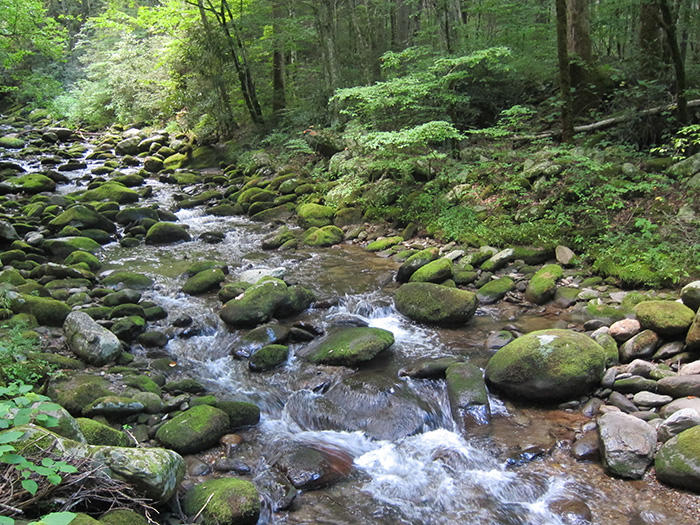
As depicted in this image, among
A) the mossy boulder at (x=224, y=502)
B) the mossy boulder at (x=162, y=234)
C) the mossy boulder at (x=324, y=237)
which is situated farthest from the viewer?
the mossy boulder at (x=162, y=234)

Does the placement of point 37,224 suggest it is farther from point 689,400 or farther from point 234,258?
point 689,400

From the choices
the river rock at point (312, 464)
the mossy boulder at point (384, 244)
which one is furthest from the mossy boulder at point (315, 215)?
the river rock at point (312, 464)

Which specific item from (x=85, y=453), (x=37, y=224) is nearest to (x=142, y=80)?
(x=37, y=224)

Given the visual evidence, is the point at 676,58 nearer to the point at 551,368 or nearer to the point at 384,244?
the point at 551,368

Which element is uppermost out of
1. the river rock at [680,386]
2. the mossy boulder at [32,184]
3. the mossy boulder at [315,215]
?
the mossy boulder at [32,184]

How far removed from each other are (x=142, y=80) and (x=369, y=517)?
23257 millimetres

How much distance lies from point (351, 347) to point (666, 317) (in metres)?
3.75

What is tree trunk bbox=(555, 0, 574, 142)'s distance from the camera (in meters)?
8.59

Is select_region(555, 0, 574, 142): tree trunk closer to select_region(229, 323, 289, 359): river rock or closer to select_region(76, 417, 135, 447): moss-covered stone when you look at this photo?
select_region(229, 323, 289, 359): river rock

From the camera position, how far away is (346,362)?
604cm

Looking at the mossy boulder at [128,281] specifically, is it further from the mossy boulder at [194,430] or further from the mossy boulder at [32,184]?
the mossy boulder at [32,184]

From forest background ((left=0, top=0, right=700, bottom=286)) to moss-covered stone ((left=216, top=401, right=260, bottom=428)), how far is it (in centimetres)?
559

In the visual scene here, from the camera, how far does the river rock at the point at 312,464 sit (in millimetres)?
4258

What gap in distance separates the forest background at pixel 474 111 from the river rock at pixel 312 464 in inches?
198
